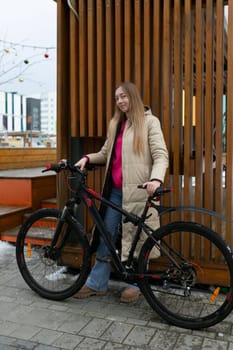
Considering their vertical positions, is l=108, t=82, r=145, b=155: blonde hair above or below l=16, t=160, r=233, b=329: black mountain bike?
above

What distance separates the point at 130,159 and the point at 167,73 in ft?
2.86

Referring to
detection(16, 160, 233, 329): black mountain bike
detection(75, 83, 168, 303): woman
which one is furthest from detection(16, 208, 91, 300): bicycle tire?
detection(75, 83, 168, 303): woman

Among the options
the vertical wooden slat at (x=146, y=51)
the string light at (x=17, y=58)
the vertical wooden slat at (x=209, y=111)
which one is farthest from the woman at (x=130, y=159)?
the string light at (x=17, y=58)

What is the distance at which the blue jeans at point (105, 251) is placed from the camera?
3.27m

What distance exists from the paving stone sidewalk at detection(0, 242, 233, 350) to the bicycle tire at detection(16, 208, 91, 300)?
0.32ft

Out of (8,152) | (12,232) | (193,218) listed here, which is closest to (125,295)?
(193,218)

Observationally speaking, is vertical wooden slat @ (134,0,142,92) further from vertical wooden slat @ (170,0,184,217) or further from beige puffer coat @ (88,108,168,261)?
beige puffer coat @ (88,108,168,261)

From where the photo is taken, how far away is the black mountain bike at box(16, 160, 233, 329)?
2.85 meters

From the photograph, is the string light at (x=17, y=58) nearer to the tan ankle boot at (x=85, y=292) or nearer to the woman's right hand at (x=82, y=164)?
the woman's right hand at (x=82, y=164)

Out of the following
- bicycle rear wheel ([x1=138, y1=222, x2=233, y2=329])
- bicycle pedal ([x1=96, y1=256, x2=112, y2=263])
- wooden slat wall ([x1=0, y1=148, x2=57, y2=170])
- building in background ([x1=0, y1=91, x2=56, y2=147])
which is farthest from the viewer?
building in background ([x1=0, y1=91, x2=56, y2=147])

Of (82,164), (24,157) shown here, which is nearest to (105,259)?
(82,164)

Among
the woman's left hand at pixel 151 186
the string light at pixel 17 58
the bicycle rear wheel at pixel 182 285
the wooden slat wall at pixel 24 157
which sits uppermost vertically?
the string light at pixel 17 58

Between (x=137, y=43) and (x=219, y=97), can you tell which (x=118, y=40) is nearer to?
(x=137, y=43)

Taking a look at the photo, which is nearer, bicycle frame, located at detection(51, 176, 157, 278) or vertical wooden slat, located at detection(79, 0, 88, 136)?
bicycle frame, located at detection(51, 176, 157, 278)
